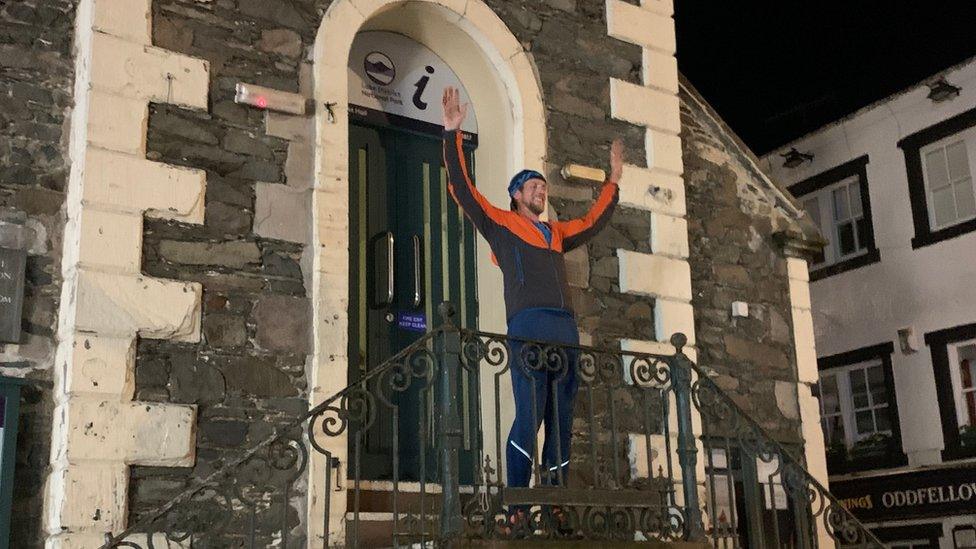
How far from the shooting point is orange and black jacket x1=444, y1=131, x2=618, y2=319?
216 inches

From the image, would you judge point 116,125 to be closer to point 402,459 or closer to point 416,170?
point 416,170

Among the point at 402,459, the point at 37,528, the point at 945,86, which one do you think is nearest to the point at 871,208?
the point at 945,86

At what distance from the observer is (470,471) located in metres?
6.37

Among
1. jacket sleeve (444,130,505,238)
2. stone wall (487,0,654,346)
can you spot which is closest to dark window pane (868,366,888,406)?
stone wall (487,0,654,346)

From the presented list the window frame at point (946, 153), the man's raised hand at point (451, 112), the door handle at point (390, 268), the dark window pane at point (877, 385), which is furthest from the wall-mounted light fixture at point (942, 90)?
the man's raised hand at point (451, 112)

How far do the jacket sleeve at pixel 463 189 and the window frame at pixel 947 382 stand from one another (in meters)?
8.19

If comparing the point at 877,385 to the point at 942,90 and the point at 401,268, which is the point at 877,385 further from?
the point at 401,268

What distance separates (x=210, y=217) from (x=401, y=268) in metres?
1.24

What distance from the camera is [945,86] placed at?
1220 centimetres

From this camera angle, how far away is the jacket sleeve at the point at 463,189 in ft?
17.9

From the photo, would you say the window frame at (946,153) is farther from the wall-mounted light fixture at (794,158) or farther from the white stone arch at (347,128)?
the white stone arch at (347,128)

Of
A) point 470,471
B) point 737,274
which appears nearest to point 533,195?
point 470,471

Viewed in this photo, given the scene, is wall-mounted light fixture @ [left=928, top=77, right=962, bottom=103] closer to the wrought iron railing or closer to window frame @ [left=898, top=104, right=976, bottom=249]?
window frame @ [left=898, top=104, right=976, bottom=249]

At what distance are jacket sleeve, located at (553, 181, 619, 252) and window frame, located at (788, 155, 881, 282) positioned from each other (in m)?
8.22
